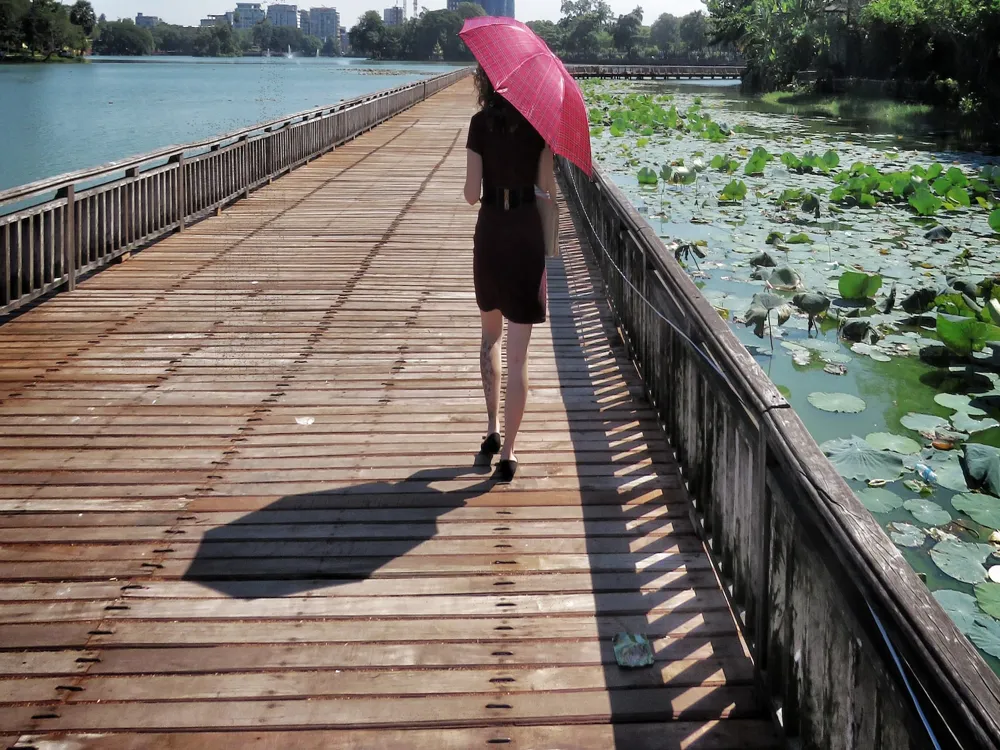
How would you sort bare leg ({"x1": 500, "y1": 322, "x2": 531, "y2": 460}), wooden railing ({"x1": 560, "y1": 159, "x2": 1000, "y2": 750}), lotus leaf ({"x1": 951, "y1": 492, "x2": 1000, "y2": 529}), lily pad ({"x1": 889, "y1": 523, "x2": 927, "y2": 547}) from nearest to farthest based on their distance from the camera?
1. wooden railing ({"x1": 560, "y1": 159, "x2": 1000, "y2": 750})
2. bare leg ({"x1": 500, "y1": 322, "x2": 531, "y2": 460})
3. lily pad ({"x1": 889, "y1": 523, "x2": 927, "y2": 547})
4. lotus leaf ({"x1": 951, "y1": 492, "x2": 1000, "y2": 529})

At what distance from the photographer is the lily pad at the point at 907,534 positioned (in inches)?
186

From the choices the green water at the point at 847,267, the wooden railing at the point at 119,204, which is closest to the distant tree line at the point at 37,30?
the green water at the point at 847,267

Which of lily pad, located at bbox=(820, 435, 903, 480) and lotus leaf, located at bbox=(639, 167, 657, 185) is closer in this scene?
lily pad, located at bbox=(820, 435, 903, 480)

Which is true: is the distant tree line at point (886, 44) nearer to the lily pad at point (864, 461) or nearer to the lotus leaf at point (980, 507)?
the lily pad at point (864, 461)

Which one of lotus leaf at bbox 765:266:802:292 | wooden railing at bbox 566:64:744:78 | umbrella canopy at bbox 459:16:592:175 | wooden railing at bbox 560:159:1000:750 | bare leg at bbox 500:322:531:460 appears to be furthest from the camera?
wooden railing at bbox 566:64:744:78

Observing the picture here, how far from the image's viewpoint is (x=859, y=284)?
351 inches

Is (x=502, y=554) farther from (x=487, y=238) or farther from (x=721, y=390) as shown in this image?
(x=487, y=238)

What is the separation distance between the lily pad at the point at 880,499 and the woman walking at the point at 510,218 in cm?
209

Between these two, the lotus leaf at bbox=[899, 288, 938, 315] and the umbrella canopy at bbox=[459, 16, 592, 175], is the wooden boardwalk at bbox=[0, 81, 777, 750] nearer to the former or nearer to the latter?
the umbrella canopy at bbox=[459, 16, 592, 175]

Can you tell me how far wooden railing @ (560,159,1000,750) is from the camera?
70.1 inches

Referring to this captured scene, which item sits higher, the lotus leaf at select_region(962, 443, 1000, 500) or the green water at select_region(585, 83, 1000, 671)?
the green water at select_region(585, 83, 1000, 671)

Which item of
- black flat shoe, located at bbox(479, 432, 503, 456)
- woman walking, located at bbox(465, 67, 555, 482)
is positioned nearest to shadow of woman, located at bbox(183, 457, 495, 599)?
black flat shoe, located at bbox(479, 432, 503, 456)

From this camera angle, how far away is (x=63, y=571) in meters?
3.50

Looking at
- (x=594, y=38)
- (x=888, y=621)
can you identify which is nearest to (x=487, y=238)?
(x=888, y=621)
